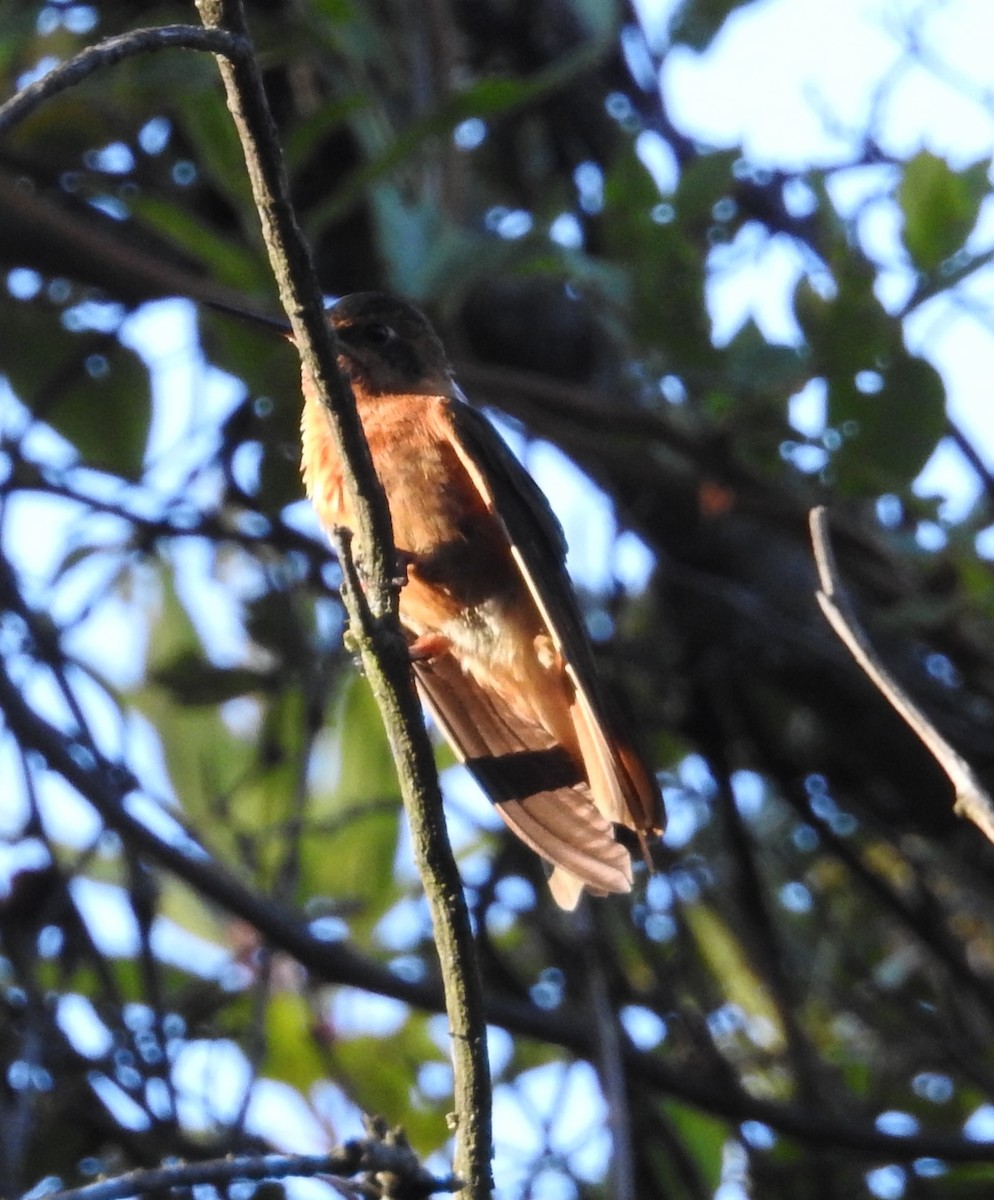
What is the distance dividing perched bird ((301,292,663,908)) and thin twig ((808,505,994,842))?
1171 mm

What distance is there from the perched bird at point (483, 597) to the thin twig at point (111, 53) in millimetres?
1765

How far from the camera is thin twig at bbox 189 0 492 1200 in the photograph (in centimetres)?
197

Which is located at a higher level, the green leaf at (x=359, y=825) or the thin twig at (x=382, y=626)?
the green leaf at (x=359, y=825)

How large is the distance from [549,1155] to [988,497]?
2346mm

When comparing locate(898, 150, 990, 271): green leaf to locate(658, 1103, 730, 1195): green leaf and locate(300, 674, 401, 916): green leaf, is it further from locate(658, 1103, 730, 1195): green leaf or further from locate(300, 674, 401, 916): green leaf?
locate(658, 1103, 730, 1195): green leaf

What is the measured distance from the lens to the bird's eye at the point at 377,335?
422 cm

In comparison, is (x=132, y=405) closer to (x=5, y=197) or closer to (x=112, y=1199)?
(x=5, y=197)

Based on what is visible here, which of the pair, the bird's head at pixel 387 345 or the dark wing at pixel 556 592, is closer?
the dark wing at pixel 556 592

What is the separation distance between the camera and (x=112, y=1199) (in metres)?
1.53

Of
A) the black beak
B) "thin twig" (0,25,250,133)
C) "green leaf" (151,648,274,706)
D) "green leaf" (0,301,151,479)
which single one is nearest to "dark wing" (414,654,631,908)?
the black beak

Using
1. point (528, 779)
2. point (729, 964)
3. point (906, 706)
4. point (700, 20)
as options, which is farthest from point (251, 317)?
point (729, 964)

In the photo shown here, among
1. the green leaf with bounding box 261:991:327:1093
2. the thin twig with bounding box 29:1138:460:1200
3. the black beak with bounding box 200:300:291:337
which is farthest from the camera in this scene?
the green leaf with bounding box 261:991:327:1093

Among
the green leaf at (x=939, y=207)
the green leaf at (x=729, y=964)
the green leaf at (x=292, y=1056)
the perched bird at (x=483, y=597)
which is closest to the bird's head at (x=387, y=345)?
the perched bird at (x=483, y=597)

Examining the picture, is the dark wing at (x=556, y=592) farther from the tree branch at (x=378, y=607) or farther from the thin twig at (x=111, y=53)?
the thin twig at (x=111, y=53)
